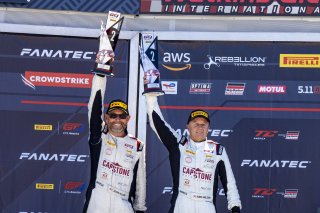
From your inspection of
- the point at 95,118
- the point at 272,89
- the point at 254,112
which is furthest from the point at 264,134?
the point at 95,118

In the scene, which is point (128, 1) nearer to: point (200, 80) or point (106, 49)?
point (200, 80)

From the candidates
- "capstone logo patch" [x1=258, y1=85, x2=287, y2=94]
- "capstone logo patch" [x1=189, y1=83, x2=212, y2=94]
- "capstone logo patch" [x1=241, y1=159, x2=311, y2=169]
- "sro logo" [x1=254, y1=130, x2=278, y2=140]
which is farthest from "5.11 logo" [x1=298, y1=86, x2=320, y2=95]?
"capstone logo patch" [x1=189, y1=83, x2=212, y2=94]

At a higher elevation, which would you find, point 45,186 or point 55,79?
point 55,79

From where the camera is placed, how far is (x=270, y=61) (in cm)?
558

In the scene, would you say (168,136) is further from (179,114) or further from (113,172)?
(179,114)

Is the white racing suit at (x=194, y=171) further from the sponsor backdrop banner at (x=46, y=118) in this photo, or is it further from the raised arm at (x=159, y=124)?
the sponsor backdrop banner at (x=46, y=118)

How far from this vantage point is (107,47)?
13.7ft

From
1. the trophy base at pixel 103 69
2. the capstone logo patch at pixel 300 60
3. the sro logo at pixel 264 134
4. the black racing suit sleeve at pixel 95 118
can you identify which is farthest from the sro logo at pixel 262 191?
the trophy base at pixel 103 69

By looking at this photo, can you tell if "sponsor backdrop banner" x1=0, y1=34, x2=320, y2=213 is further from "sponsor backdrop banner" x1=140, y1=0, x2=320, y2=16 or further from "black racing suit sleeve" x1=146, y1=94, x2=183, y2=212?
"black racing suit sleeve" x1=146, y1=94, x2=183, y2=212

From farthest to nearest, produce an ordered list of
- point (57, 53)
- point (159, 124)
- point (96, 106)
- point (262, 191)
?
point (57, 53), point (262, 191), point (159, 124), point (96, 106)

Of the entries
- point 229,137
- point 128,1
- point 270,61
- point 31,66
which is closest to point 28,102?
point 31,66

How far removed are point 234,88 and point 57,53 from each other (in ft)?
5.49

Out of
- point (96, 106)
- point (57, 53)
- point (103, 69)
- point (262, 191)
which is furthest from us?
point (57, 53)

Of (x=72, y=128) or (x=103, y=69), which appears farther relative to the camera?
(x=72, y=128)
